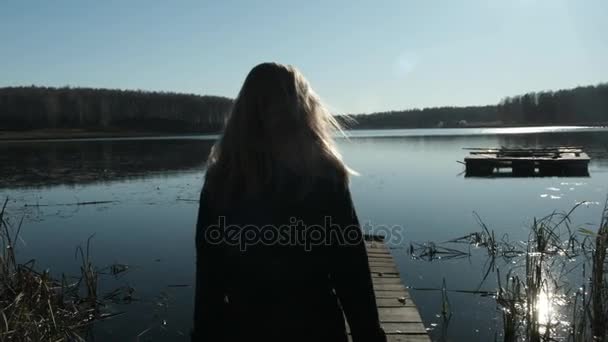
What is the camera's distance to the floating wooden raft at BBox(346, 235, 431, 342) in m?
5.19

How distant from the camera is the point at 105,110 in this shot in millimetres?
135000

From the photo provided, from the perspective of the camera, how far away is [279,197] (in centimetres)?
197

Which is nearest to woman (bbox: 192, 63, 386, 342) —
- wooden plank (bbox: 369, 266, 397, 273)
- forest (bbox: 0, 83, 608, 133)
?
wooden plank (bbox: 369, 266, 397, 273)

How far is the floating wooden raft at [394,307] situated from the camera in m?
5.19

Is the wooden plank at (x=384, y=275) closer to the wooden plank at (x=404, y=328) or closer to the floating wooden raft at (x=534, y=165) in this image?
the wooden plank at (x=404, y=328)

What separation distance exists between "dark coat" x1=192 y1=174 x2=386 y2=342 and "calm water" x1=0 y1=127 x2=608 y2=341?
5161 millimetres

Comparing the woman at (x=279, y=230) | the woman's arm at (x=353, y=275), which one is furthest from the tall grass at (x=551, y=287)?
the woman at (x=279, y=230)

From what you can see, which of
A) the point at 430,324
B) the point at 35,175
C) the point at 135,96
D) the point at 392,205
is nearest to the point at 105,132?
the point at 135,96

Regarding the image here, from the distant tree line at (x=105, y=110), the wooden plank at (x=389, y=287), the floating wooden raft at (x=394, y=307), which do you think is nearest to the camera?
the floating wooden raft at (x=394, y=307)

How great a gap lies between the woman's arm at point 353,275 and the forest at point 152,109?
12291 cm

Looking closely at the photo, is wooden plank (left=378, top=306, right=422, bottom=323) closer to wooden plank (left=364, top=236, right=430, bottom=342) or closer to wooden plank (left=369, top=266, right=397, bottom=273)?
wooden plank (left=364, top=236, right=430, bottom=342)

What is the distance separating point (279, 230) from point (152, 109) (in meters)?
150

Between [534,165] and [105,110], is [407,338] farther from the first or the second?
[105,110]

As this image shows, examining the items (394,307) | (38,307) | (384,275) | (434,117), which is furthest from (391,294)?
(434,117)
